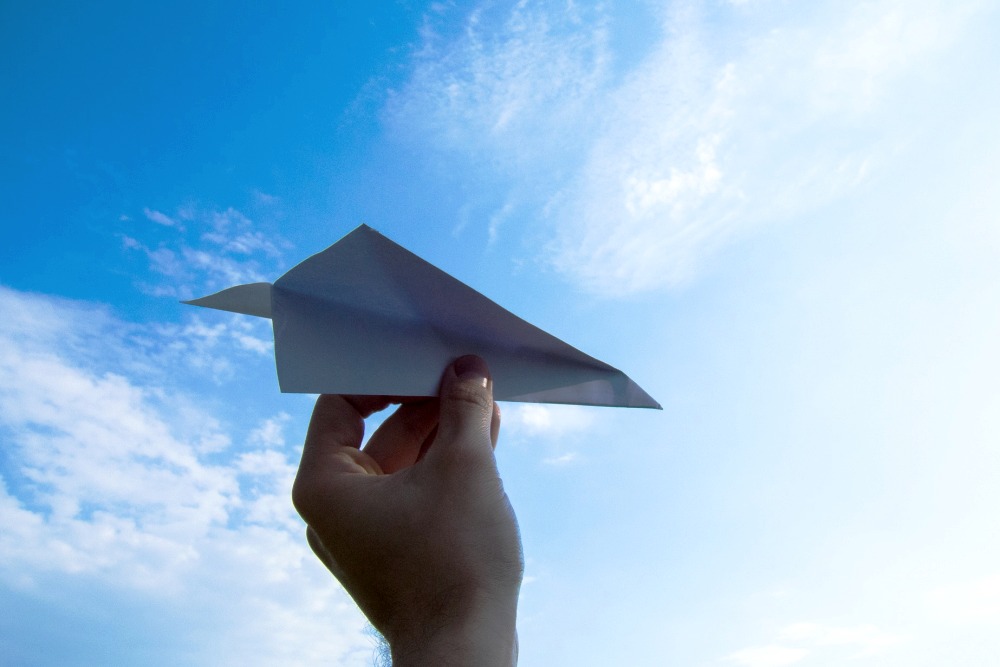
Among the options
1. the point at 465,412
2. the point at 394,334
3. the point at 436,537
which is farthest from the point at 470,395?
the point at 436,537

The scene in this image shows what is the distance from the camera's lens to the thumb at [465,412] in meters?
1.85

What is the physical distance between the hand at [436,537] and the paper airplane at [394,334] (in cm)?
10

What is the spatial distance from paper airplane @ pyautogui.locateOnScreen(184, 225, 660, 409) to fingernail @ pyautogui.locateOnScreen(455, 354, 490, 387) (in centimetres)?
4

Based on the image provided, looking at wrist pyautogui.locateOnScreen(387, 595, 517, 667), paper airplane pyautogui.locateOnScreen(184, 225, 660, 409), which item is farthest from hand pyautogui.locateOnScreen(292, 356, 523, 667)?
paper airplane pyautogui.locateOnScreen(184, 225, 660, 409)

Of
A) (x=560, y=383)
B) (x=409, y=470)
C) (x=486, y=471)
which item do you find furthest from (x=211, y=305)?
(x=560, y=383)

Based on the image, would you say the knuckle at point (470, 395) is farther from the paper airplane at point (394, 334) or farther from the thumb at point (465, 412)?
the paper airplane at point (394, 334)

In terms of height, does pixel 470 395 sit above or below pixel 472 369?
below

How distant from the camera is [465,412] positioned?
1928 millimetres

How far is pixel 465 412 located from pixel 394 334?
342 mm

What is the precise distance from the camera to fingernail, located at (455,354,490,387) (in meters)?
2.05

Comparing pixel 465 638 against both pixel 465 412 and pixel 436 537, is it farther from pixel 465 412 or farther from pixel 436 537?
pixel 465 412

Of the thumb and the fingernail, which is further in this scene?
the fingernail

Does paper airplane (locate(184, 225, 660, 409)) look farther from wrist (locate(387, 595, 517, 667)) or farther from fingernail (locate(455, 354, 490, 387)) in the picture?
wrist (locate(387, 595, 517, 667))

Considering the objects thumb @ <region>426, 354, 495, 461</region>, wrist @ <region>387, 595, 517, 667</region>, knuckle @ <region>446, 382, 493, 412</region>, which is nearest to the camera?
wrist @ <region>387, 595, 517, 667</region>
